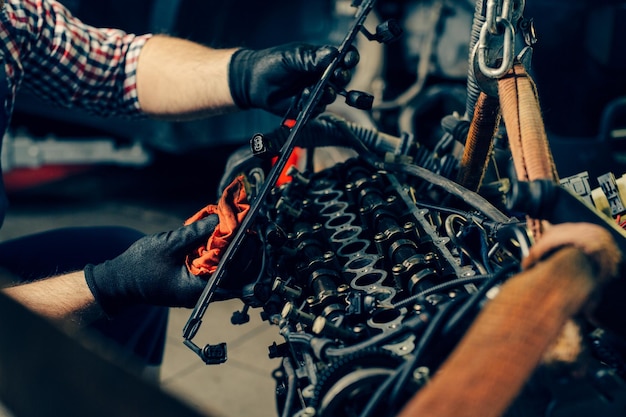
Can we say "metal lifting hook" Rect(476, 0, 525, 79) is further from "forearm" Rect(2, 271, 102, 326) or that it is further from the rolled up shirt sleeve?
the rolled up shirt sleeve

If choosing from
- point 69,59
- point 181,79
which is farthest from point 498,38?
point 69,59

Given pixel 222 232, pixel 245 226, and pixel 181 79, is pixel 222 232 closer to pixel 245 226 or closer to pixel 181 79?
pixel 245 226

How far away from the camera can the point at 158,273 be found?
1.13 m

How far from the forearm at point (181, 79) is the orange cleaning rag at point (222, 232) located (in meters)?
0.54

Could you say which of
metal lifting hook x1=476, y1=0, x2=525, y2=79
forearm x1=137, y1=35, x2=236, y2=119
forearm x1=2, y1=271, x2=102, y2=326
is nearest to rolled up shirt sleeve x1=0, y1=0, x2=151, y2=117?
forearm x1=137, y1=35, x2=236, y2=119

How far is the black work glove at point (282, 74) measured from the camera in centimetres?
120

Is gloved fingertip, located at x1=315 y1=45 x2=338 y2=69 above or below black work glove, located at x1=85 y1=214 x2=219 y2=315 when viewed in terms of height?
above

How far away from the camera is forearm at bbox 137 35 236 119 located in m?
1.62

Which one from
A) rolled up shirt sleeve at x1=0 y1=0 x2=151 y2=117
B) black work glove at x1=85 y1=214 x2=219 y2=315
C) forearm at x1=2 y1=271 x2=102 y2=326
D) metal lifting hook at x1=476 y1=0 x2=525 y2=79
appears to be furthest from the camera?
rolled up shirt sleeve at x1=0 y1=0 x2=151 y2=117

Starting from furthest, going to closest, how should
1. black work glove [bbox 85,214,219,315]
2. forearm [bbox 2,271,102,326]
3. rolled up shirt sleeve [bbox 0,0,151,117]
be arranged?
1. rolled up shirt sleeve [bbox 0,0,151,117]
2. forearm [bbox 2,271,102,326]
3. black work glove [bbox 85,214,219,315]

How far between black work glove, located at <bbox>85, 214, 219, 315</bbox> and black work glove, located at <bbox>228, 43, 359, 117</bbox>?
0.36m

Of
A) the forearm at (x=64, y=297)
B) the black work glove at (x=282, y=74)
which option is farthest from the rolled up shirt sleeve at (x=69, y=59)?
the forearm at (x=64, y=297)

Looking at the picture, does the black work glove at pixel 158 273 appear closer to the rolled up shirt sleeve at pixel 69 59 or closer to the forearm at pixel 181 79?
the forearm at pixel 181 79

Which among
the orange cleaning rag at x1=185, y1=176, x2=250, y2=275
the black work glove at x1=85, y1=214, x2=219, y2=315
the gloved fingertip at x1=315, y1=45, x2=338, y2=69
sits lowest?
the black work glove at x1=85, y1=214, x2=219, y2=315
